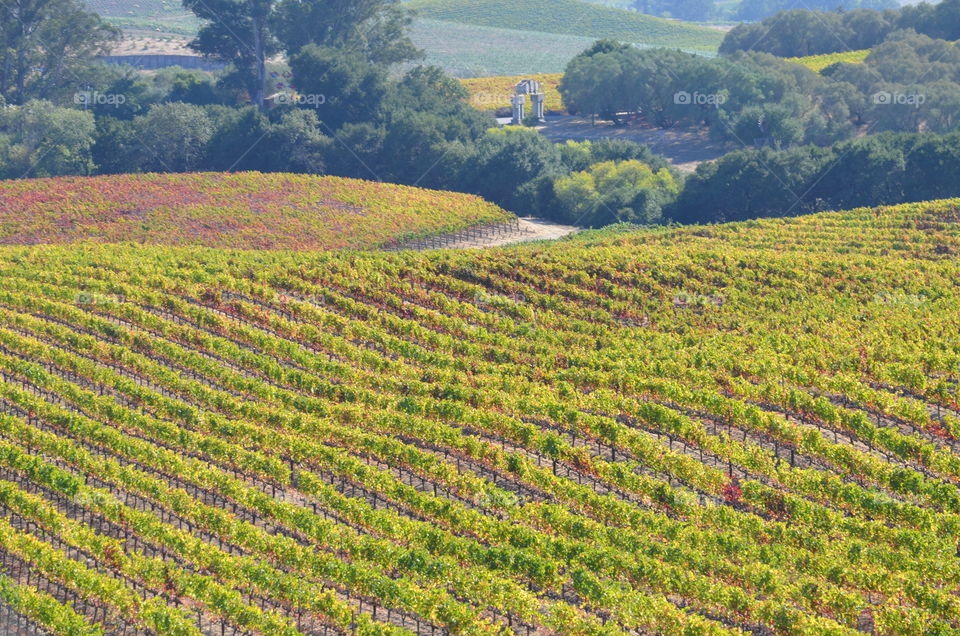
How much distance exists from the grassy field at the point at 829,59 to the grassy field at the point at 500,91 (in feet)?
120

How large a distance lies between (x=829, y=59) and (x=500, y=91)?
168 feet

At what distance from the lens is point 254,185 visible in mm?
97250

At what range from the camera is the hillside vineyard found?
29359 millimetres

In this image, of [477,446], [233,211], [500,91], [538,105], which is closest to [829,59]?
[538,105]

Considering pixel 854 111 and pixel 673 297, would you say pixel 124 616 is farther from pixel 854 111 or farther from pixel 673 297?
pixel 854 111

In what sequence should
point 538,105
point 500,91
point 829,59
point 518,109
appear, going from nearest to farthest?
point 518,109 → point 538,105 → point 829,59 → point 500,91

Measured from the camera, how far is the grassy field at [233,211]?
271 feet

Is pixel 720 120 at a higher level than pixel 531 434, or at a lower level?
higher

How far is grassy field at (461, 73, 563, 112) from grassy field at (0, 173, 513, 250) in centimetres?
5691

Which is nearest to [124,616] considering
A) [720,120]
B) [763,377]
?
[763,377]

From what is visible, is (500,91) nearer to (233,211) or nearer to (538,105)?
(538,105)

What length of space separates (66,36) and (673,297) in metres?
120

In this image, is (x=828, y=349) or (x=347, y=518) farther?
(x=828, y=349)

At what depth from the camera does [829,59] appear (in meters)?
154
